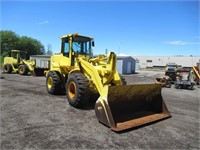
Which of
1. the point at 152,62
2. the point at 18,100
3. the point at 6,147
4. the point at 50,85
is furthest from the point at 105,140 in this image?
the point at 152,62

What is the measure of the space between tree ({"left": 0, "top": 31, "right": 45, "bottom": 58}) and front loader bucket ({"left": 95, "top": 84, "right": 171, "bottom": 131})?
150 ft

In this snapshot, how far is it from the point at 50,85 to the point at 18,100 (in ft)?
6.04

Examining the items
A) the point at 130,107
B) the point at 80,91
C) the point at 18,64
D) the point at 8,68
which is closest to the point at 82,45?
the point at 80,91

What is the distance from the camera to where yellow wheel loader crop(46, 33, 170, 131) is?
4.49 m

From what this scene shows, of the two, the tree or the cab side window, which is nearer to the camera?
the cab side window

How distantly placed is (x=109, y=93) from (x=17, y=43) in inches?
1890

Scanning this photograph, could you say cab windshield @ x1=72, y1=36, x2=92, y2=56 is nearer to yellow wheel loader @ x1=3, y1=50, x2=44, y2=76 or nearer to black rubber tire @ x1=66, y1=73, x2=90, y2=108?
black rubber tire @ x1=66, y1=73, x2=90, y2=108

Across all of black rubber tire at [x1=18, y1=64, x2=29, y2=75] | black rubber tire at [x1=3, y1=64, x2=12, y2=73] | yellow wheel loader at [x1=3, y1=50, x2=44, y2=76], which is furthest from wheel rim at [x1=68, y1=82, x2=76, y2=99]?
black rubber tire at [x1=3, y1=64, x2=12, y2=73]

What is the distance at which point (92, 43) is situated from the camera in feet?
25.2

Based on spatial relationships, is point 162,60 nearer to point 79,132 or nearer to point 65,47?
point 65,47

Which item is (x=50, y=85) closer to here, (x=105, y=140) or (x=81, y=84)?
(x=81, y=84)

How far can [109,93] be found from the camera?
453 centimetres

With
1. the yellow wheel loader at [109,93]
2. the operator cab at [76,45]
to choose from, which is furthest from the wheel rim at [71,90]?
the operator cab at [76,45]

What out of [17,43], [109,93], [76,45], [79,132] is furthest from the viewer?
[17,43]
